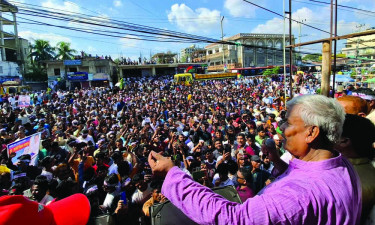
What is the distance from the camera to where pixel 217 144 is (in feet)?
17.0

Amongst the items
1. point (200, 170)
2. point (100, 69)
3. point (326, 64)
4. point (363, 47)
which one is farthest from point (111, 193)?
point (363, 47)

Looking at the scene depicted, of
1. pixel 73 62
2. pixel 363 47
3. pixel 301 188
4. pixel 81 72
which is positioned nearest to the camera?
pixel 301 188

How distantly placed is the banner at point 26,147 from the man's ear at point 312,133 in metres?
5.66

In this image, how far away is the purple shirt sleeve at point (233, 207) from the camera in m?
0.78

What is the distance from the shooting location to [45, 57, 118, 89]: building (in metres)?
30.6

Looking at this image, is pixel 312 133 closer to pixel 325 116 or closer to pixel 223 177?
pixel 325 116

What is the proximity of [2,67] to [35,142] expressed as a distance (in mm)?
33113

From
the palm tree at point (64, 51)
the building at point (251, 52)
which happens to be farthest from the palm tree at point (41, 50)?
the building at point (251, 52)

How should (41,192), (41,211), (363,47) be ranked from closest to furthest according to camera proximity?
(41,211), (41,192), (363,47)

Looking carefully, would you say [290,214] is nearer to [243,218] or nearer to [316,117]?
[243,218]

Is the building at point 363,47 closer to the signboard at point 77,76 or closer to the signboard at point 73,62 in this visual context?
the signboard at point 77,76

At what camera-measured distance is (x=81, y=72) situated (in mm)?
30797

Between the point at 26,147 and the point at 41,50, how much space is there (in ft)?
124

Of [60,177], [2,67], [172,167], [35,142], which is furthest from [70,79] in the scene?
[172,167]
